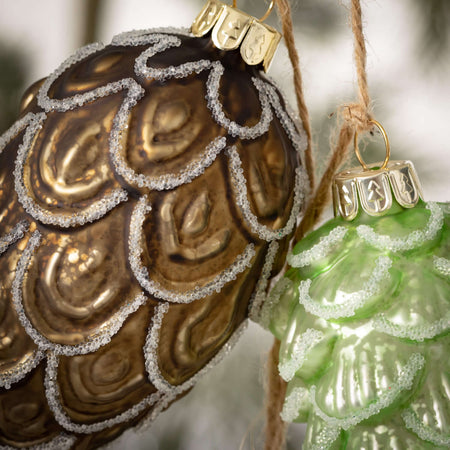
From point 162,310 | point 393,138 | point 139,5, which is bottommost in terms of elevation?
point 393,138

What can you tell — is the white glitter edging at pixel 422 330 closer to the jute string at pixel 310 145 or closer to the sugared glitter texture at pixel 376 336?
the sugared glitter texture at pixel 376 336

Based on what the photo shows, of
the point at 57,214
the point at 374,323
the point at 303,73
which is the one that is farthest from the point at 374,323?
the point at 303,73

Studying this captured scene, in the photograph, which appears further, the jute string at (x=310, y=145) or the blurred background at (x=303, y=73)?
the blurred background at (x=303, y=73)

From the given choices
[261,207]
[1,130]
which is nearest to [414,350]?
[261,207]

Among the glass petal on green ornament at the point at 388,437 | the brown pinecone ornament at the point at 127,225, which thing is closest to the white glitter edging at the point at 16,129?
the brown pinecone ornament at the point at 127,225

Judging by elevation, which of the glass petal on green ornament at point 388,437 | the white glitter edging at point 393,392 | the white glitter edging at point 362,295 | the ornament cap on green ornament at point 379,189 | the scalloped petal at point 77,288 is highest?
the scalloped petal at point 77,288

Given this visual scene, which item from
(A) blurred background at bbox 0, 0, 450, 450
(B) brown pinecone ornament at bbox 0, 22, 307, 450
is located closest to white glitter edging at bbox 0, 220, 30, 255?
(B) brown pinecone ornament at bbox 0, 22, 307, 450

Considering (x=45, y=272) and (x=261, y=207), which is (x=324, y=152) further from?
(x=45, y=272)
